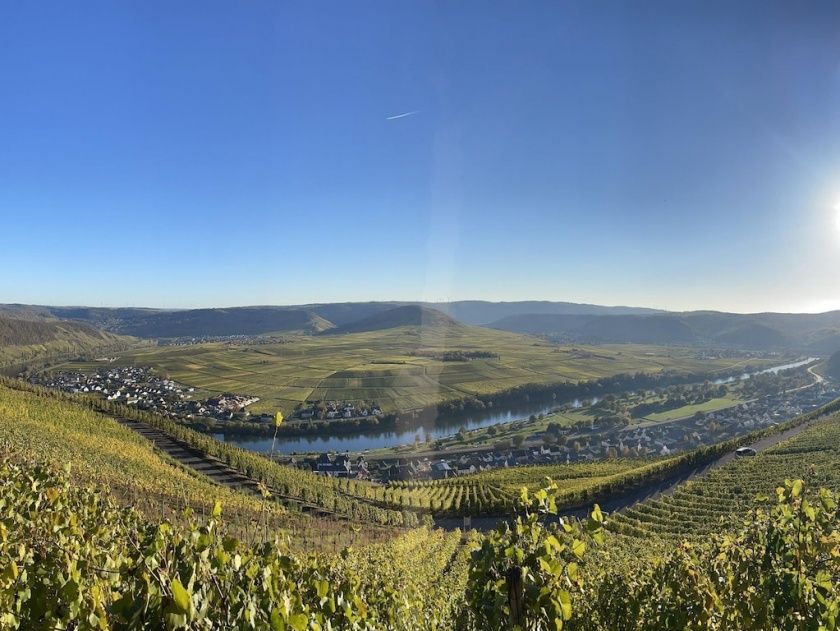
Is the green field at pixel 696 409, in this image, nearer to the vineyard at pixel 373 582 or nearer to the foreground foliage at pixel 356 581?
the vineyard at pixel 373 582

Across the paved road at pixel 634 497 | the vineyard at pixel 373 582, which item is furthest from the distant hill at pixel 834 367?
the vineyard at pixel 373 582

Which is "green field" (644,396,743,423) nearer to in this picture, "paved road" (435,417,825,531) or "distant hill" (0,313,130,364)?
"paved road" (435,417,825,531)

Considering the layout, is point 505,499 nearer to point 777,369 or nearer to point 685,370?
point 685,370

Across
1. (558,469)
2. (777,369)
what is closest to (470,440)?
(558,469)

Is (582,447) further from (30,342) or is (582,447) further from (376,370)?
(30,342)

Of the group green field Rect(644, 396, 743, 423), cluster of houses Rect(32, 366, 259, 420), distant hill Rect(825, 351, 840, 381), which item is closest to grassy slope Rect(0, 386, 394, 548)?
cluster of houses Rect(32, 366, 259, 420)

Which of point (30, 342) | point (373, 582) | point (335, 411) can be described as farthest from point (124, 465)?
point (30, 342)

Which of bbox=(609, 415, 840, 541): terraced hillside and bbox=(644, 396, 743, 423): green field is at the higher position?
bbox=(609, 415, 840, 541): terraced hillside
